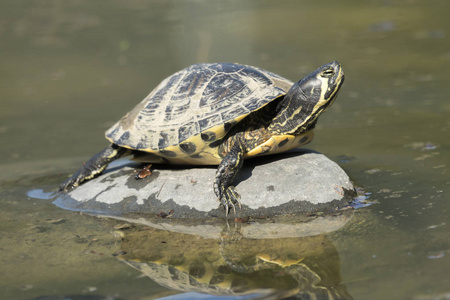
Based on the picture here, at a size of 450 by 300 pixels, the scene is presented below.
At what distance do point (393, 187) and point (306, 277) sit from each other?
2.02 meters

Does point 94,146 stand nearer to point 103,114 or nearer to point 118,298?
point 103,114

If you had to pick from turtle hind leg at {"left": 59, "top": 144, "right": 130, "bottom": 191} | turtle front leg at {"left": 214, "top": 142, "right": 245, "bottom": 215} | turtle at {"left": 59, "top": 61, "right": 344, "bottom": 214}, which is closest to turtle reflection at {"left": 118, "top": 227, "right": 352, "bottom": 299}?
turtle front leg at {"left": 214, "top": 142, "right": 245, "bottom": 215}

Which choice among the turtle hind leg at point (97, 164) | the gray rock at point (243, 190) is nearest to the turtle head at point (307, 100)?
the gray rock at point (243, 190)

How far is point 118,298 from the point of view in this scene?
3.65 metres

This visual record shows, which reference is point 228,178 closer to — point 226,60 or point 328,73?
point 328,73

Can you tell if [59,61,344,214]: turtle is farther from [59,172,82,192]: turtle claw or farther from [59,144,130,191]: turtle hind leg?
[59,172,82,192]: turtle claw

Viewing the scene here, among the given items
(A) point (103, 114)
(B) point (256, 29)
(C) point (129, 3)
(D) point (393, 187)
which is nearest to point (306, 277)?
(D) point (393, 187)

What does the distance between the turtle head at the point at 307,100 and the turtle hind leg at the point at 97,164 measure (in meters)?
1.81

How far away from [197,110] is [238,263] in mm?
1844

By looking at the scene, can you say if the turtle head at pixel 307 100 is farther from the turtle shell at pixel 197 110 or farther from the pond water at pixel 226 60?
the pond water at pixel 226 60

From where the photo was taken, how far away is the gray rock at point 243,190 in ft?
16.4

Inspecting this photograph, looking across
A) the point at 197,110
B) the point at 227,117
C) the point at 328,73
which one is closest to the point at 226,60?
the point at 197,110

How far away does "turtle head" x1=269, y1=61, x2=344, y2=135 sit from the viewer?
508 cm

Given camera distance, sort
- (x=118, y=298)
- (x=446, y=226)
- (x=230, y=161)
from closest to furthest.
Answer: (x=118, y=298), (x=446, y=226), (x=230, y=161)
